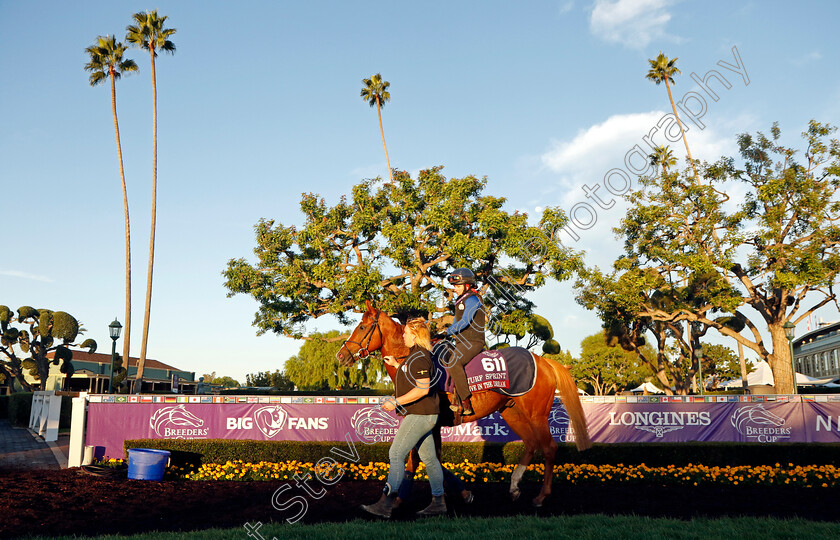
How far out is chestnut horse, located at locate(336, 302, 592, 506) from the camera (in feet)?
25.7

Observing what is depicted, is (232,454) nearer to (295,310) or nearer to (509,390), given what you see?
(509,390)

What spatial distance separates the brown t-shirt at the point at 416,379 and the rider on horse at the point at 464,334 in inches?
30.7

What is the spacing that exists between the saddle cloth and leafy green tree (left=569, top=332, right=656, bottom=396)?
55500 mm

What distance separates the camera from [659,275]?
94.4ft

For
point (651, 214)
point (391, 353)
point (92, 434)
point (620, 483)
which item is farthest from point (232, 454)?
point (651, 214)

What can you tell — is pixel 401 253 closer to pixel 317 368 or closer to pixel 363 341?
pixel 363 341

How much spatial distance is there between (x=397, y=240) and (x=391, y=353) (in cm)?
Answer: 1886

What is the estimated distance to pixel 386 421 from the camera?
44.3 ft

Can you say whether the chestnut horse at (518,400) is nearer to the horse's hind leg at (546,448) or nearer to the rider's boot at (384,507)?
the horse's hind leg at (546,448)

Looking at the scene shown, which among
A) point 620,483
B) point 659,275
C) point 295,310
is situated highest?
point 659,275

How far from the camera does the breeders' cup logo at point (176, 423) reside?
43.1 ft

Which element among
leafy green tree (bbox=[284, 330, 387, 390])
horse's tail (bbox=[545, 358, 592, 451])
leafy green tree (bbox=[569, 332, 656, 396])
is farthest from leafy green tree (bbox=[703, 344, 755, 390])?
horse's tail (bbox=[545, 358, 592, 451])

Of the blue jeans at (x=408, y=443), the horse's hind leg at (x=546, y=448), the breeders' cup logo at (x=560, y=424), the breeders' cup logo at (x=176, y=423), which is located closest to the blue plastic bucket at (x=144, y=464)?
the breeders' cup logo at (x=176, y=423)

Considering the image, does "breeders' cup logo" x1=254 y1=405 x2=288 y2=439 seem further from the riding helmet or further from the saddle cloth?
the riding helmet
